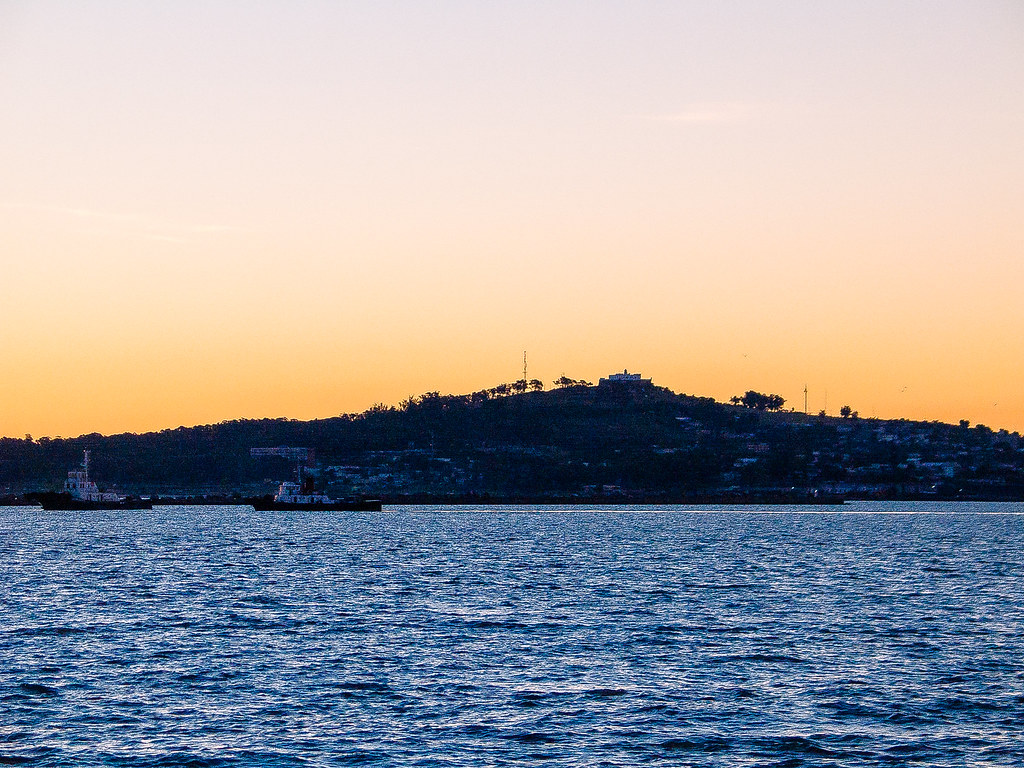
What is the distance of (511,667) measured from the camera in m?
46.1

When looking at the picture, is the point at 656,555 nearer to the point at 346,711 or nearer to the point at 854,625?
the point at 854,625

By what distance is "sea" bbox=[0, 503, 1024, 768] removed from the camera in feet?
110

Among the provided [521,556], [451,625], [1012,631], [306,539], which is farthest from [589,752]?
[306,539]

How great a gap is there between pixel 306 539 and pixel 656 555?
2123 inches

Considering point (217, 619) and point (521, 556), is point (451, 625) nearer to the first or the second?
point (217, 619)

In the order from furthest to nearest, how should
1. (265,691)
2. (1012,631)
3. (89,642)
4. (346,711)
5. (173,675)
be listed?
(1012,631), (89,642), (173,675), (265,691), (346,711)

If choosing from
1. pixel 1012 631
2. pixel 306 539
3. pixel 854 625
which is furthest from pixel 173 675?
pixel 306 539

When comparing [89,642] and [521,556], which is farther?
[521,556]

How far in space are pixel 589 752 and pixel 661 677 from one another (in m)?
11.8

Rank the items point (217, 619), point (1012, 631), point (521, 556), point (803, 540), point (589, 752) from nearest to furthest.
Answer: point (589, 752) < point (1012, 631) < point (217, 619) < point (521, 556) < point (803, 540)

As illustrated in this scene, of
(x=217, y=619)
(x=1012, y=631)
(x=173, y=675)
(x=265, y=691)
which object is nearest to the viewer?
(x=265, y=691)

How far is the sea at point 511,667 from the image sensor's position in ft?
110

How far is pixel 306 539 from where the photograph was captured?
15688 cm

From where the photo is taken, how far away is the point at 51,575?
3519 inches
